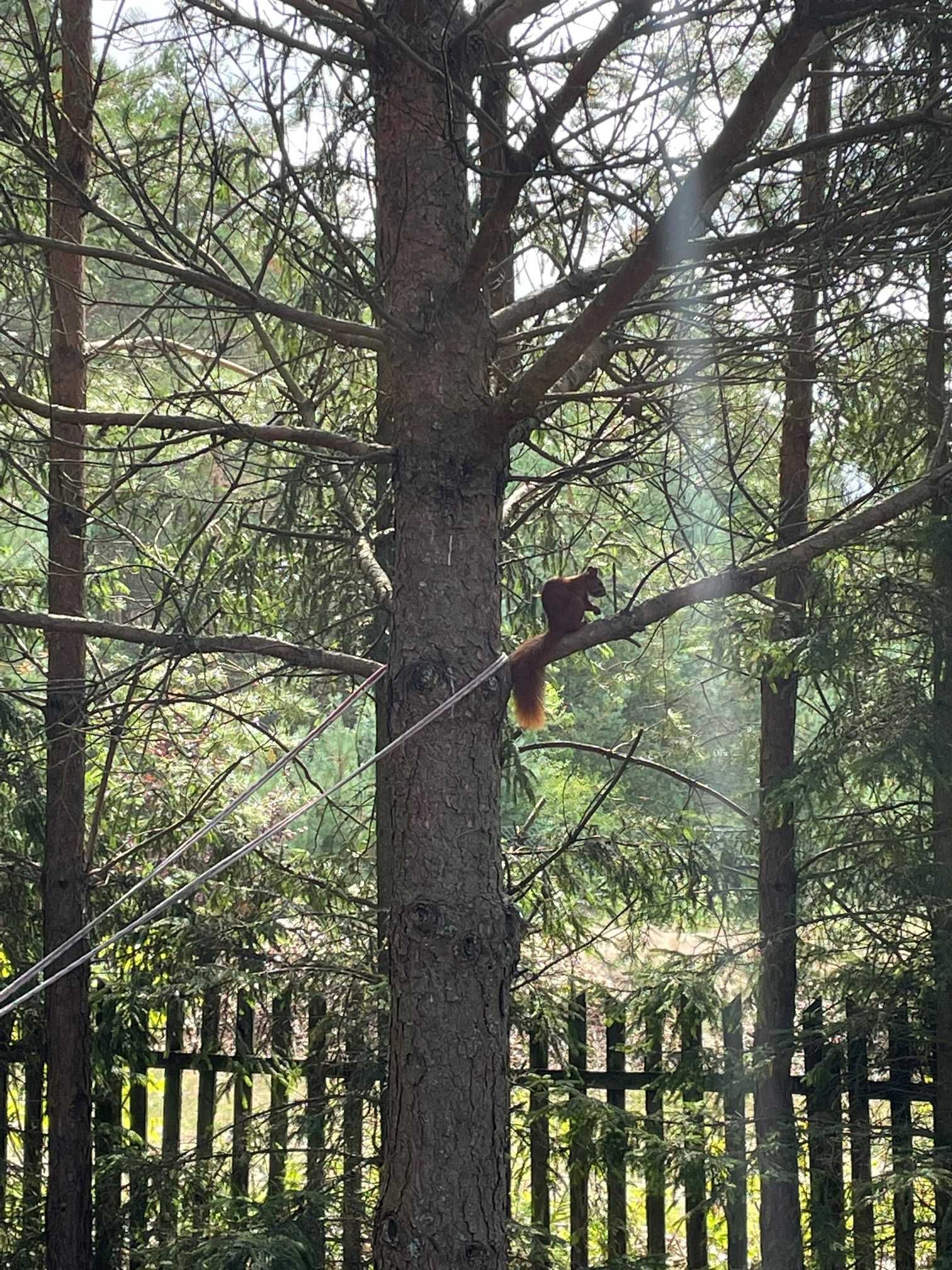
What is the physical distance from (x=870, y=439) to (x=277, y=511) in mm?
2304

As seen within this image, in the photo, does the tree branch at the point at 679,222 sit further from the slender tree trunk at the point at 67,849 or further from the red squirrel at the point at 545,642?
→ the slender tree trunk at the point at 67,849

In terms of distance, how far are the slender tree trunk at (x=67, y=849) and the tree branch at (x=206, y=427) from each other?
113 cm

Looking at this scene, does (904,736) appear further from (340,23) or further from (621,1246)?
(340,23)

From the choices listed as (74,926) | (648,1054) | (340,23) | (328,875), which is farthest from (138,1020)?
(340,23)

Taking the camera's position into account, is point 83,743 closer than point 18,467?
No

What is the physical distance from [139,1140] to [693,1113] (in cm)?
209

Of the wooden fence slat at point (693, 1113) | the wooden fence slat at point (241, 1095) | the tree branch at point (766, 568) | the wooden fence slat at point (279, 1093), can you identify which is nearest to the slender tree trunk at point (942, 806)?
the wooden fence slat at point (693, 1113)

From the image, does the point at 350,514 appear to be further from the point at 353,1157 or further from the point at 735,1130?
the point at 735,1130

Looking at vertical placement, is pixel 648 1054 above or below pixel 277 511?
below

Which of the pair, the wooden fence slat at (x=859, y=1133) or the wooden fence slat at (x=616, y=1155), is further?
the wooden fence slat at (x=616, y=1155)

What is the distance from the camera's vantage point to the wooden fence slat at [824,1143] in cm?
387

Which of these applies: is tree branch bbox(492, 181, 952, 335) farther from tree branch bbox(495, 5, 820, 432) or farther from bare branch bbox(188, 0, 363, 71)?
bare branch bbox(188, 0, 363, 71)

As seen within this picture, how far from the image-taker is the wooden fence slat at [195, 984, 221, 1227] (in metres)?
4.18

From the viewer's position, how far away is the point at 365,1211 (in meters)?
3.86
